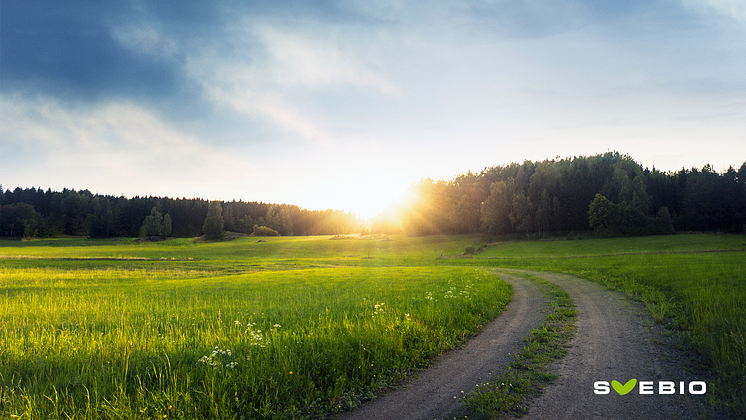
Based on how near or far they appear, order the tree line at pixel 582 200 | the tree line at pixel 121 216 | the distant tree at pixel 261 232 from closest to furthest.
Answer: the tree line at pixel 582 200 → the tree line at pixel 121 216 → the distant tree at pixel 261 232

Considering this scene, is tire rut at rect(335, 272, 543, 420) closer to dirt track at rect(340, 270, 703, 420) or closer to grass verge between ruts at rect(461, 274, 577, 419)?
dirt track at rect(340, 270, 703, 420)

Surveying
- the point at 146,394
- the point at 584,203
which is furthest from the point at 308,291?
the point at 584,203

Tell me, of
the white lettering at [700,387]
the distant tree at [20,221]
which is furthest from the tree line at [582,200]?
the distant tree at [20,221]

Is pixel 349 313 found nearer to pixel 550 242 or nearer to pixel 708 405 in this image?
pixel 708 405

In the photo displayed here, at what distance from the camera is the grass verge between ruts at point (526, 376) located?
510 centimetres

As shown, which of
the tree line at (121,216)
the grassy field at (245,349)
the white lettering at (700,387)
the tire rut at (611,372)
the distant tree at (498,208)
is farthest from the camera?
the tree line at (121,216)

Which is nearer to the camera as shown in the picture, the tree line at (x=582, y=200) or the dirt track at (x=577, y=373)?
the dirt track at (x=577, y=373)

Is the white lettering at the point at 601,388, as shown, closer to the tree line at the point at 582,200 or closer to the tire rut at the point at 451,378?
the tire rut at the point at 451,378

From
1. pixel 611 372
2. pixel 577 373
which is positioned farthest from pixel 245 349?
pixel 611 372

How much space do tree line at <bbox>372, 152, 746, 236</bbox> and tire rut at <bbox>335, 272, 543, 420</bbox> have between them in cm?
6819

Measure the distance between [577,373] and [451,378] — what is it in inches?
97.8

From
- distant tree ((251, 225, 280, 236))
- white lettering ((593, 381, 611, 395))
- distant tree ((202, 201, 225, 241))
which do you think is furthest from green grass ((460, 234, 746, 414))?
distant tree ((251, 225, 280, 236))
